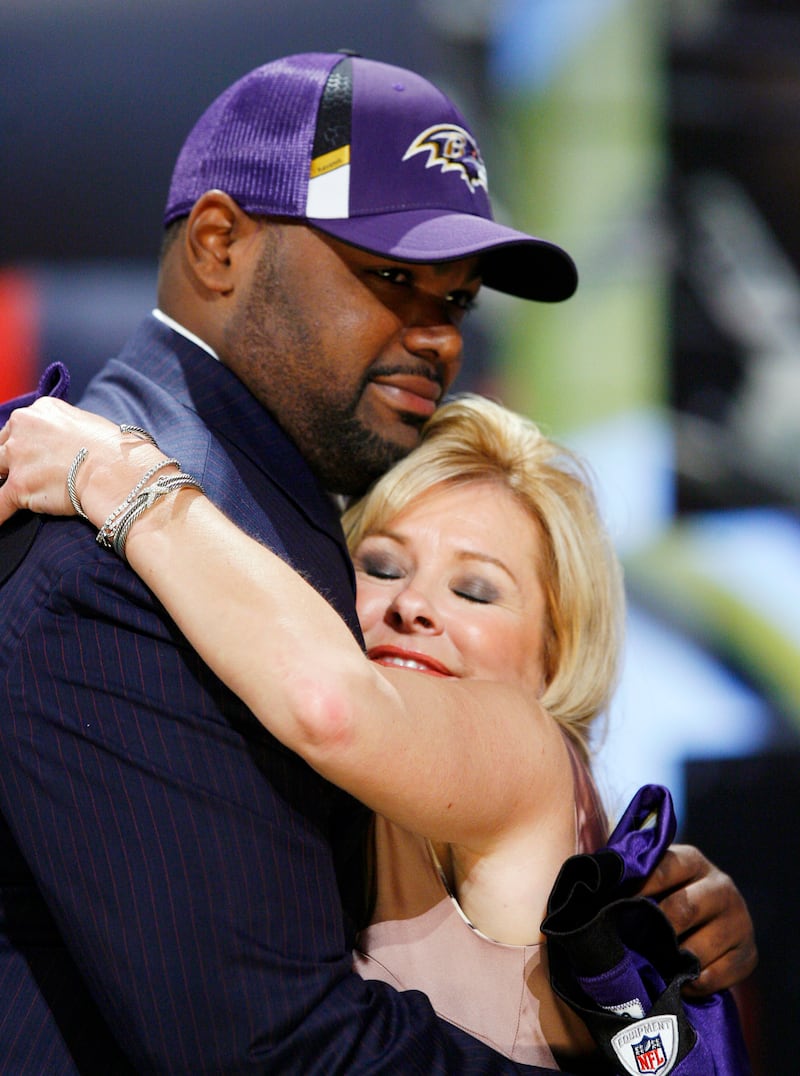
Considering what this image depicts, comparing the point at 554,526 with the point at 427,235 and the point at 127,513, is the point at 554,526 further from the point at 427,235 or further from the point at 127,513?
the point at 127,513

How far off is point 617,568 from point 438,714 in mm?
753

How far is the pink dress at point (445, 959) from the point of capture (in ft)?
5.31

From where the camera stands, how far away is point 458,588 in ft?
6.31

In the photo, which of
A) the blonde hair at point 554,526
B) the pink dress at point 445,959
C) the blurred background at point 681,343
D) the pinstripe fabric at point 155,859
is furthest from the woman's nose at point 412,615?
the blurred background at point 681,343

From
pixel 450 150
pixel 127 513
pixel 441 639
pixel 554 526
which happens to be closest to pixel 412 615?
pixel 441 639

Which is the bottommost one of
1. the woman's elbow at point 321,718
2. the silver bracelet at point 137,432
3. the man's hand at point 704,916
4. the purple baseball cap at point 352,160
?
the man's hand at point 704,916

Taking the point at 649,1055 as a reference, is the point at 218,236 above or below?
above

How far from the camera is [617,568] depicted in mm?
2133

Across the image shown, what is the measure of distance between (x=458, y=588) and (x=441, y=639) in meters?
0.11

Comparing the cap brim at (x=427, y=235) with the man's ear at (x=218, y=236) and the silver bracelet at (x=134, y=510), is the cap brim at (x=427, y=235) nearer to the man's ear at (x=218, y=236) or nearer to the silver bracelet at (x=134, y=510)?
the man's ear at (x=218, y=236)

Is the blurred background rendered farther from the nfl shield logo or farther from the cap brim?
the nfl shield logo

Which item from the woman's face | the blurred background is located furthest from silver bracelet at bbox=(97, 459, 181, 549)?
the blurred background

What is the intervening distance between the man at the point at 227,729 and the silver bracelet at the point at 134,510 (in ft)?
0.06

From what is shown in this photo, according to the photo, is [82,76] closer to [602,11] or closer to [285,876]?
[602,11]
